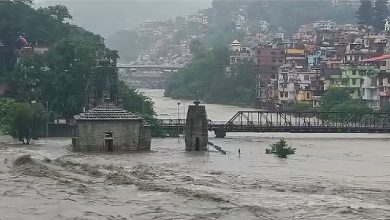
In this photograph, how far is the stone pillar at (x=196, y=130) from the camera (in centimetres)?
4371

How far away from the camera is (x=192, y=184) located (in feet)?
93.9

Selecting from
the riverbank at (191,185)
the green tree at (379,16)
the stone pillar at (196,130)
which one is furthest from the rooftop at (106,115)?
the green tree at (379,16)

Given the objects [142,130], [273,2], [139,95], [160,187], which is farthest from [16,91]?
[273,2]

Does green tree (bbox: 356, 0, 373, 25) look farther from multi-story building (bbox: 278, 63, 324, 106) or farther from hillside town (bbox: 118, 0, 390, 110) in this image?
multi-story building (bbox: 278, 63, 324, 106)

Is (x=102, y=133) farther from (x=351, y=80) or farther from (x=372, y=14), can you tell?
(x=372, y=14)

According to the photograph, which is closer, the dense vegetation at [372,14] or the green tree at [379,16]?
the green tree at [379,16]

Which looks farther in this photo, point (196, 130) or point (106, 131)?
point (196, 130)

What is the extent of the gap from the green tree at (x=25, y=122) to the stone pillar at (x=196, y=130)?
8541mm

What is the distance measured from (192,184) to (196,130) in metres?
15.4

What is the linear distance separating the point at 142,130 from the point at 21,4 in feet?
108

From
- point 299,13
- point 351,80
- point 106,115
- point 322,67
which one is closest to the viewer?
point 106,115

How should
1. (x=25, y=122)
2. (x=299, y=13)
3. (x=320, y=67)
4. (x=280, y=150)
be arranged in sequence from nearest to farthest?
1. (x=280, y=150)
2. (x=25, y=122)
3. (x=320, y=67)
4. (x=299, y=13)

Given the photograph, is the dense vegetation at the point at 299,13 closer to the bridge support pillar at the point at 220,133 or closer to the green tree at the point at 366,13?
the green tree at the point at 366,13

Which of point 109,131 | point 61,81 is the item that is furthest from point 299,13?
point 109,131
